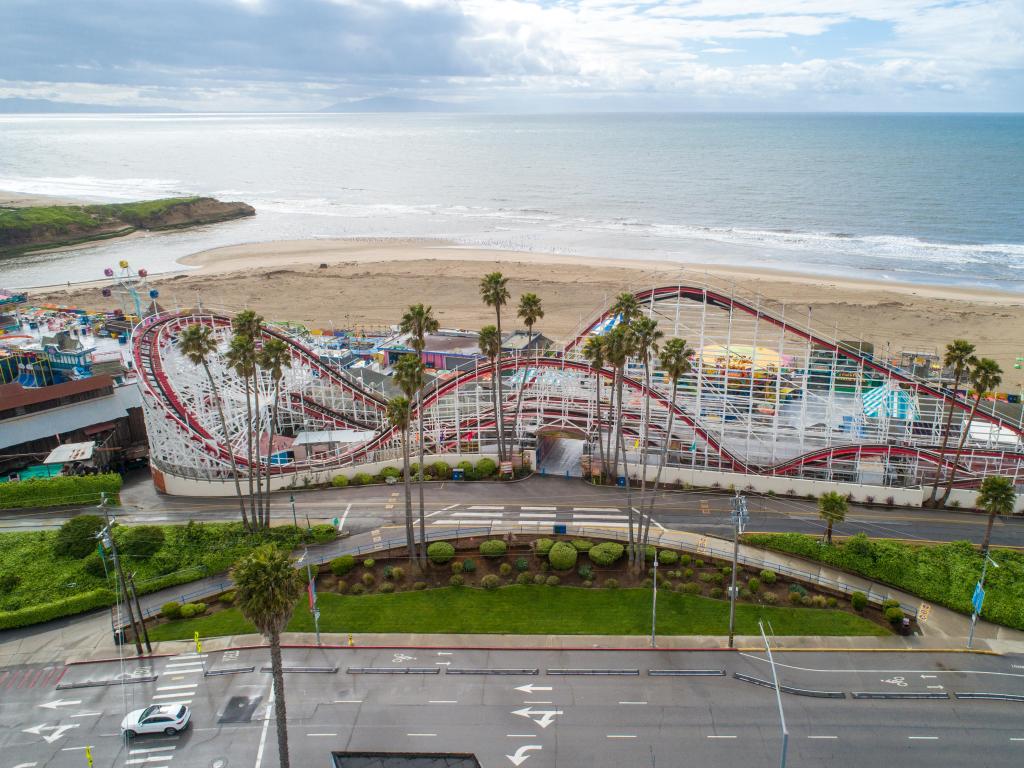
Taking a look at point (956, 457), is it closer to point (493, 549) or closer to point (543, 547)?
point (543, 547)

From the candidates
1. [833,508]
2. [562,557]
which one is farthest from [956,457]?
[562,557]

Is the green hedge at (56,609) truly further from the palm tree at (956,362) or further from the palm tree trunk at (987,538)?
the palm tree at (956,362)

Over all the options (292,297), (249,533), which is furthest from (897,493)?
(292,297)

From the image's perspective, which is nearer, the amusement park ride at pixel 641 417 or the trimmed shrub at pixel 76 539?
the trimmed shrub at pixel 76 539

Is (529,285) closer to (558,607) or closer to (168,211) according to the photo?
(558,607)

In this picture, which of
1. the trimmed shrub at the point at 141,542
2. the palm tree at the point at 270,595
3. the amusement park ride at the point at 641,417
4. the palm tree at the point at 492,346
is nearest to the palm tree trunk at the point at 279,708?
the palm tree at the point at 270,595

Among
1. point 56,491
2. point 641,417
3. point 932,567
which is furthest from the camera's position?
point 641,417
